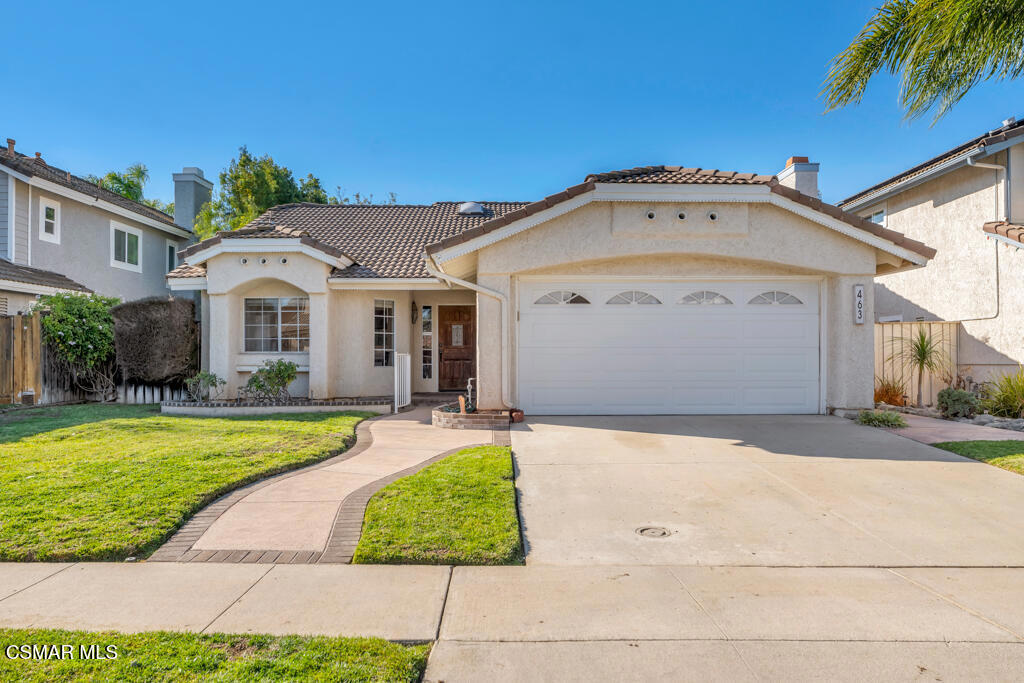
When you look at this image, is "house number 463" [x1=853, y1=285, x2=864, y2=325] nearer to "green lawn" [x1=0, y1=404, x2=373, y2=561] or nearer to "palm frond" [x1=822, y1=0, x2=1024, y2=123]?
"palm frond" [x1=822, y1=0, x2=1024, y2=123]

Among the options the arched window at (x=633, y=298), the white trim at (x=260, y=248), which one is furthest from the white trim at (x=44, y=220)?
the arched window at (x=633, y=298)

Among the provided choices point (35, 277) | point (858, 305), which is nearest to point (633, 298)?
point (858, 305)

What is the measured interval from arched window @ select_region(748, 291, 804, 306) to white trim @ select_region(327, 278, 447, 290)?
654cm

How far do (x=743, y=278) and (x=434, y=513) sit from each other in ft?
26.6

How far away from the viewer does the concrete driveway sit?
4547mm

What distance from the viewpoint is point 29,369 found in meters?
12.3

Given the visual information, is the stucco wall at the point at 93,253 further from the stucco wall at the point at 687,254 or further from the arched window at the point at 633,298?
the arched window at the point at 633,298

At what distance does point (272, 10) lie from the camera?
1345 cm

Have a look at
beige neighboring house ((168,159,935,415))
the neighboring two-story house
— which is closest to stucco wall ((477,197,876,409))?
beige neighboring house ((168,159,935,415))

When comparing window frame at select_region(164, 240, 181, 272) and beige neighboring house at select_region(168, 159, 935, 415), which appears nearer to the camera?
beige neighboring house at select_region(168, 159, 935, 415)

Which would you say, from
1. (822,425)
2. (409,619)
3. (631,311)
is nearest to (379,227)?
(631,311)

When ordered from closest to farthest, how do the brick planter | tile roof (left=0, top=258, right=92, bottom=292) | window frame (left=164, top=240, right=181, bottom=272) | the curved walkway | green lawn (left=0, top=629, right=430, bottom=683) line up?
green lawn (left=0, top=629, right=430, bottom=683)
the curved walkway
the brick planter
tile roof (left=0, top=258, right=92, bottom=292)
window frame (left=164, top=240, right=181, bottom=272)

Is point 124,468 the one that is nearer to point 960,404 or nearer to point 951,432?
point 951,432

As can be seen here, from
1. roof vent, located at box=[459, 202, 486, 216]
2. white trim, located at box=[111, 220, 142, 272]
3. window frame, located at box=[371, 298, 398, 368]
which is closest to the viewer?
window frame, located at box=[371, 298, 398, 368]
